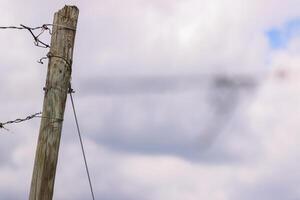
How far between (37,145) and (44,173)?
→ 1.42ft

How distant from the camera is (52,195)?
883 cm

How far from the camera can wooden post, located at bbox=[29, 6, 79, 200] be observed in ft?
28.8

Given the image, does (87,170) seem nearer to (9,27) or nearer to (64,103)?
(64,103)

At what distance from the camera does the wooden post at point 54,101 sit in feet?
28.8

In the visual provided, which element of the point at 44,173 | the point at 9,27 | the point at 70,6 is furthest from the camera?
the point at 9,27

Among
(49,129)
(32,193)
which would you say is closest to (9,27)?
(49,129)

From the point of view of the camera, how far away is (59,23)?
9.25 meters

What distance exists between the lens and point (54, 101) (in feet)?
29.7

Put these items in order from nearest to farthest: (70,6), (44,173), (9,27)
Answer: (44,173)
(70,6)
(9,27)

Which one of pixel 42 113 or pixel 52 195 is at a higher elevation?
pixel 42 113

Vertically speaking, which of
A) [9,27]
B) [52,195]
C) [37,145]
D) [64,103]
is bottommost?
[52,195]

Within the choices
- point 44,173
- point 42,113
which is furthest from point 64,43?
point 44,173

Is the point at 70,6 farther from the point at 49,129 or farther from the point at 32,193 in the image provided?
the point at 32,193

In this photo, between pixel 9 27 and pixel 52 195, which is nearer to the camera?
pixel 52 195
